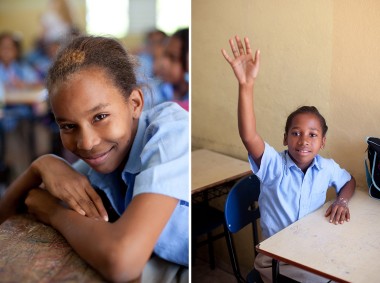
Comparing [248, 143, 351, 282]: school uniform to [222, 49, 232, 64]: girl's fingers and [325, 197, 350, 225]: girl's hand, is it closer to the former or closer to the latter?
[325, 197, 350, 225]: girl's hand

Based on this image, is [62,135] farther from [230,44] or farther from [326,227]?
[326,227]

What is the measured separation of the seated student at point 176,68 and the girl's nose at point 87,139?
0.20 metres

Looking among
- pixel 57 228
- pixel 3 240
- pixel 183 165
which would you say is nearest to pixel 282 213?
pixel 183 165

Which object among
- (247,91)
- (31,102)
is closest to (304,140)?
(247,91)

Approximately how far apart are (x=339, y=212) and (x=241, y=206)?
0.34 metres

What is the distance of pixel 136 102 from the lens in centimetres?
103

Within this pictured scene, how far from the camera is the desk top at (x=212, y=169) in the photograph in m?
1.62

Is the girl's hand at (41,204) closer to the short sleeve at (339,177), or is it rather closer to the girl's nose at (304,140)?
the girl's nose at (304,140)

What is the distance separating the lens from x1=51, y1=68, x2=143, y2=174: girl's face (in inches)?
37.6

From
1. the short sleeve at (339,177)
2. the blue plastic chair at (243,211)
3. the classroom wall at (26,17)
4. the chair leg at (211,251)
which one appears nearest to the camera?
the classroom wall at (26,17)

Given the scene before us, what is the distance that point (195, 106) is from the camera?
5.41ft

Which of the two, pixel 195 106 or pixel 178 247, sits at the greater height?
pixel 195 106

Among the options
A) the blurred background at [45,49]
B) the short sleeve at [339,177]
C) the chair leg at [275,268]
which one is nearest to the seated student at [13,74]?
the blurred background at [45,49]

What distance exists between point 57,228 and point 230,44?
31.7 inches
